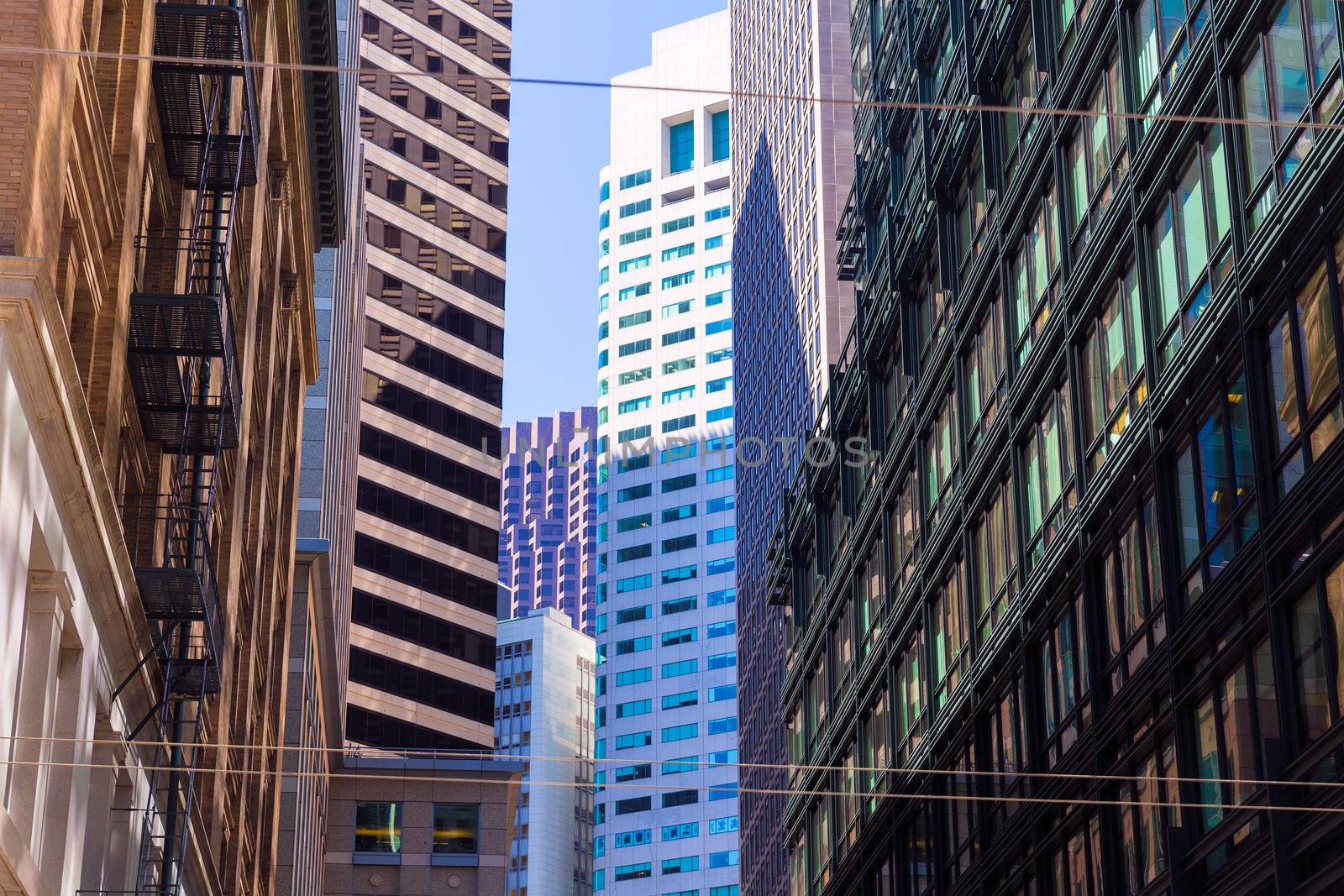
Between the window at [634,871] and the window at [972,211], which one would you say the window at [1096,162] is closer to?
the window at [972,211]

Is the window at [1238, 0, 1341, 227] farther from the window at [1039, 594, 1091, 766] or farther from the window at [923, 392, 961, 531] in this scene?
the window at [923, 392, 961, 531]

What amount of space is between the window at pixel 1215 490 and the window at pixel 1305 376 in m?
1.18

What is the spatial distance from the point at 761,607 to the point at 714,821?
48683mm

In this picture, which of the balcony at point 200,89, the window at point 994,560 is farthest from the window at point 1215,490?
the balcony at point 200,89

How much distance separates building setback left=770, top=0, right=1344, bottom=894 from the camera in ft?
87.0

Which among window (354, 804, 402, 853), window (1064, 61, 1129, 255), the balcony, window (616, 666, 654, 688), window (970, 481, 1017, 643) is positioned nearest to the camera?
the balcony

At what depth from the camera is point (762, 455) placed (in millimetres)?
132500

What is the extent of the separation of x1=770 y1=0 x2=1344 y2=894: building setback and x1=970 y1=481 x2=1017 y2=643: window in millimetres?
99

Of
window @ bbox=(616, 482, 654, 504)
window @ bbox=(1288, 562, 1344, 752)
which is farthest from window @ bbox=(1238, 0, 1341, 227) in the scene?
window @ bbox=(616, 482, 654, 504)

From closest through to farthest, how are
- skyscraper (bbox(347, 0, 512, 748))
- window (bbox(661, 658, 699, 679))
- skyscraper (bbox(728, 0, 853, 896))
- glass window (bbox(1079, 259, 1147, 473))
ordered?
glass window (bbox(1079, 259, 1147, 473)) → skyscraper (bbox(347, 0, 512, 748)) → skyscraper (bbox(728, 0, 853, 896)) → window (bbox(661, 658, 699, 679))

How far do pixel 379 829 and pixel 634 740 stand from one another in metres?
95.8

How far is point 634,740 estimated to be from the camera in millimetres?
181500

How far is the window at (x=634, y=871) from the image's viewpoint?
17638cm

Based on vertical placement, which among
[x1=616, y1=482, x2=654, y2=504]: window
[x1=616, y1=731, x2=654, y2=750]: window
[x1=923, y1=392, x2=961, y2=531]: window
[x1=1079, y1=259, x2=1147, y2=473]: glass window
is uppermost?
[x1=616, y1=482, x2=654, y2=504]: window
